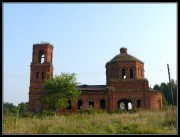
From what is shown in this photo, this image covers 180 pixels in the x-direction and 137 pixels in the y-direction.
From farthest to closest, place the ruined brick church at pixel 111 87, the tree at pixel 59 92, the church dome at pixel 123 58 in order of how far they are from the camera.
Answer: the church dome at pixel 123 58 < the ruined brick church at pixel 111 87 < the tree at pixel 59 92

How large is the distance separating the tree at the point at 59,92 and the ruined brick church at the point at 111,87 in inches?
108

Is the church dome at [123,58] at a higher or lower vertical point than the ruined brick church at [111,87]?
higher

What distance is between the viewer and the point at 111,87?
3866 centimetres

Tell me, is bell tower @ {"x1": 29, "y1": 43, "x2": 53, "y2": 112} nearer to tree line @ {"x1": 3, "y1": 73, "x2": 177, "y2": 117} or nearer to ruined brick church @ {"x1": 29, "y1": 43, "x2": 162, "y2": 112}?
ruined brick church @ {"x1": 29, "y1": 43, "x2": 162, "y2": 112}

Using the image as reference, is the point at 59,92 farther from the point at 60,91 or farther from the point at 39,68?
the point at 39,68

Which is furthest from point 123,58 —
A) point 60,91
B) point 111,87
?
point 60,91

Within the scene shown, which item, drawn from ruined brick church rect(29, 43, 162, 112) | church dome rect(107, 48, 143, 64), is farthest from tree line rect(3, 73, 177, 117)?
church dome rect(107, 48, 143, 64)

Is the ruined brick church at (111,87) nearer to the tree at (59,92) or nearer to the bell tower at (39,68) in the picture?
the bell tower at (39,68)

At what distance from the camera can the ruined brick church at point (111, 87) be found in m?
37.8

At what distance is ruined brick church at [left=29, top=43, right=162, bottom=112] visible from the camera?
3775 centimetres

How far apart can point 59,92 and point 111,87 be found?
8389mm

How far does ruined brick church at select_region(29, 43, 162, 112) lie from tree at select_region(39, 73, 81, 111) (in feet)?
9.00

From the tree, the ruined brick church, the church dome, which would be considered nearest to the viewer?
the tree

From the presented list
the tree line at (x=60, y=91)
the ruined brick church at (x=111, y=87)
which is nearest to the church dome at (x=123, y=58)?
the ruined brick church at (x=111, y=87)
